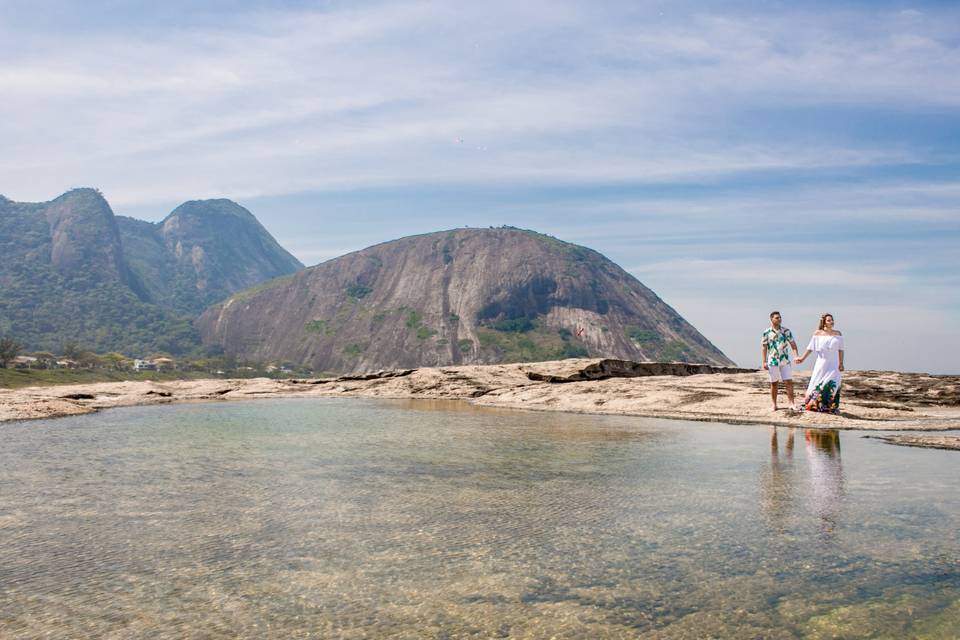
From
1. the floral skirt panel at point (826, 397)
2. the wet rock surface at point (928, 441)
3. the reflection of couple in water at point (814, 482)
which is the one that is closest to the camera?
the reflection of couple in water at point (814, 482)

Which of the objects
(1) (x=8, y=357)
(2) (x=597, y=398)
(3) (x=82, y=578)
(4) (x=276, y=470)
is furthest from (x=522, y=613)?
(1) (x=8, y=357)

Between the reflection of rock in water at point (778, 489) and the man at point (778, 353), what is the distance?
22.7 ft

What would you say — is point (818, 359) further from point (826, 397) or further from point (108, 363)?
point (108, 363)

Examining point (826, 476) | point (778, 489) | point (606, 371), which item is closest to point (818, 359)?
point (826, 476)

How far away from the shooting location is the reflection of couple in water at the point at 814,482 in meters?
9.54

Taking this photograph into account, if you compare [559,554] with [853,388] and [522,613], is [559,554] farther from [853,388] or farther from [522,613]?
[853,388]

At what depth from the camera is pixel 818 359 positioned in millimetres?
21453

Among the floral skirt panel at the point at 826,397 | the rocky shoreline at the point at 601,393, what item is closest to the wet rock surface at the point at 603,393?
the rocky shoreline at the point at 601,393

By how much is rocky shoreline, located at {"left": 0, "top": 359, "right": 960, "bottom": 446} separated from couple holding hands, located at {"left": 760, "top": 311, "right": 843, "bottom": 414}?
68 centimetres

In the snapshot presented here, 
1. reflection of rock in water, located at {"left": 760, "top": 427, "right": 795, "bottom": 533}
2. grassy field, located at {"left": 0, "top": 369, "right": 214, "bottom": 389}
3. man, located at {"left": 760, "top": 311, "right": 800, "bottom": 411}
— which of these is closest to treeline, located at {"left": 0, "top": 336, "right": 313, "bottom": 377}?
grassy field, located at {"left": 0, "top": 369, "right": 214, "bottom": 389}

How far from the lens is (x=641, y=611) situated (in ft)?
19.9

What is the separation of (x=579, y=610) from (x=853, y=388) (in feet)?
88.5

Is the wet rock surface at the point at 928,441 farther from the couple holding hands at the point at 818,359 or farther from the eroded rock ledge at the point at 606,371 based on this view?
the eroded rock ledge at the point at 606,371

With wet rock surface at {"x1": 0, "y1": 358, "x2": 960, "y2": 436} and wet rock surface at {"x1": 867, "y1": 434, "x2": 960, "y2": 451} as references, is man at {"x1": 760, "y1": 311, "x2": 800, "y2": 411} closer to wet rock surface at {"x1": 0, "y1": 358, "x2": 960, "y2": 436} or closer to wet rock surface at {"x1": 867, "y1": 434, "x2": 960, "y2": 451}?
wet rock surface at {"x1": 0, "y1": 358, "x2": 960, "y2": 436}
